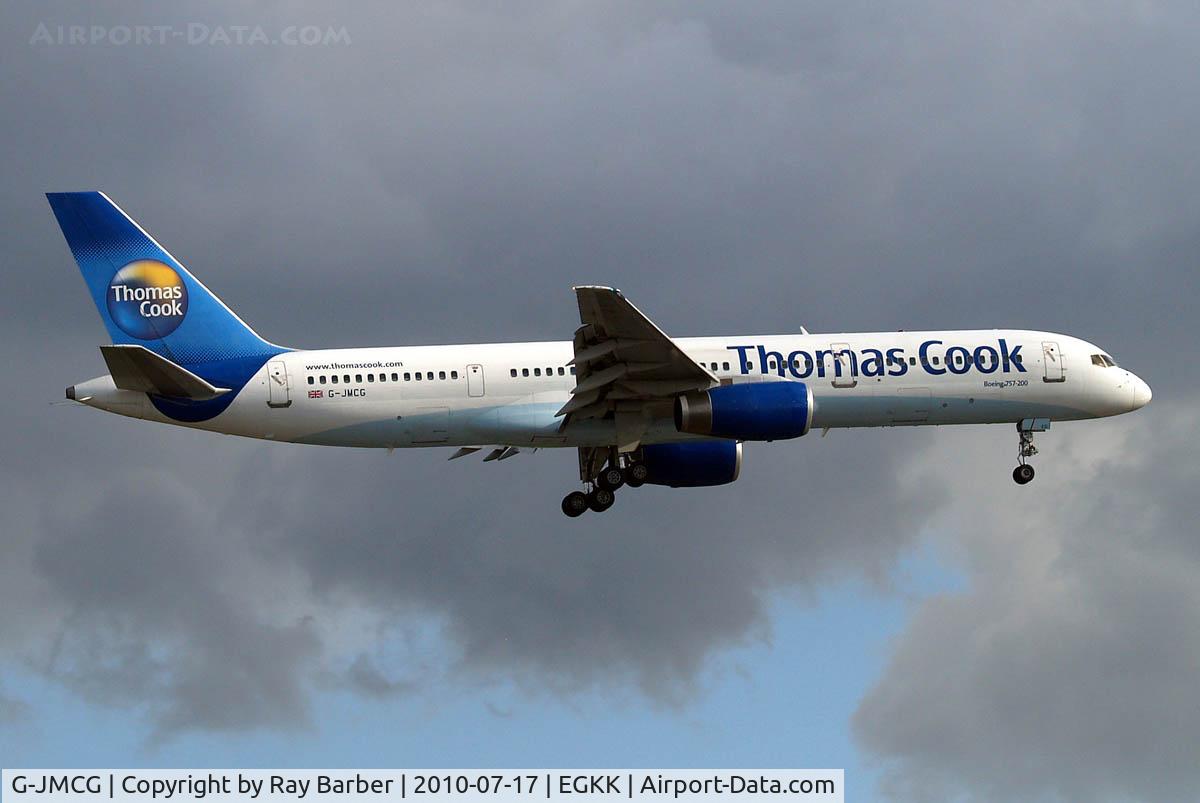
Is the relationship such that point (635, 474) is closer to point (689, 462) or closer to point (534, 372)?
point (689, 462)

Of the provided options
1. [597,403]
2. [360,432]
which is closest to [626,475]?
[597,403]

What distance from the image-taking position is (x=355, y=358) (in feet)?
214

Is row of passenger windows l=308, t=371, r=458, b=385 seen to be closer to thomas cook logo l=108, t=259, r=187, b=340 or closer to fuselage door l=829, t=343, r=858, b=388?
thomas cook logo l=108, t=259, r=187, b=340

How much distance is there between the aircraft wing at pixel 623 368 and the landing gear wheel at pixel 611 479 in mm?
2405

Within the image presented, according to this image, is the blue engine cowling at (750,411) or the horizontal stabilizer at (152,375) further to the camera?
the blue engine cowling at (750,411)

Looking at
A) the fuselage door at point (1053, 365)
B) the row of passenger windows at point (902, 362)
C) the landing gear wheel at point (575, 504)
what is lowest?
the landing gear wheel at point (575, 504)

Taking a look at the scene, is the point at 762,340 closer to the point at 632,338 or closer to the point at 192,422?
the point at 632,338

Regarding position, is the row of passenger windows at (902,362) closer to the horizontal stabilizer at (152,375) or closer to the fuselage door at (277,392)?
the fuselage door at (277,392)

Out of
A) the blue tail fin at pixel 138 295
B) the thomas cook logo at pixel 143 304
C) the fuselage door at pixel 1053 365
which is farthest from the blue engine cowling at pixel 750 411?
the thomas cook logo at pixel 143 304

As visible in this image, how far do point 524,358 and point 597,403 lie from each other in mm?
3094

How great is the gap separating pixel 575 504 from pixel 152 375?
15.9m

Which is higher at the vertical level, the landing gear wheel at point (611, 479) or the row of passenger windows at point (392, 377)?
the row of passenger windows at point (392, 377)

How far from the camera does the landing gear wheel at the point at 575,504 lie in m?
68.6

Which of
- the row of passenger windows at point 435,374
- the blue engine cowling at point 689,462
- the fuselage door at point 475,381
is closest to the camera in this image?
the row of passenger windows at point 435,374
